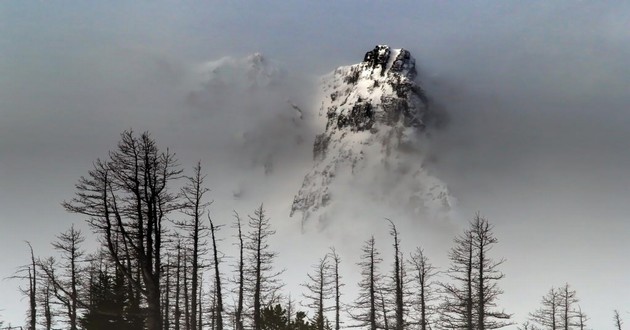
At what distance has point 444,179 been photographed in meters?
175

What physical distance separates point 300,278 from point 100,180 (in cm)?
12829

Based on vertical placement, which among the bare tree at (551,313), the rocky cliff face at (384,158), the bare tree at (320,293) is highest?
the rocky cliff face at (384,158)

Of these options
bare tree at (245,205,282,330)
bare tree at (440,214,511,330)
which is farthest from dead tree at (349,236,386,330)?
bare tree at (245,205,282,330)

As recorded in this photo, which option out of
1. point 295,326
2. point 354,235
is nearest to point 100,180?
point 295,326

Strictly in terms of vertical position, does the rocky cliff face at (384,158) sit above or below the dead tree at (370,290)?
above

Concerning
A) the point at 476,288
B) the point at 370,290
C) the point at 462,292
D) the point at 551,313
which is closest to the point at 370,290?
the point at 370,290

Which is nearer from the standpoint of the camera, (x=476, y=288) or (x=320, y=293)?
(x=476, y=288)

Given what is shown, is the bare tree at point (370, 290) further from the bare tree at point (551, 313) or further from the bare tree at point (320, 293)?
the bare tree at point (551, 313)

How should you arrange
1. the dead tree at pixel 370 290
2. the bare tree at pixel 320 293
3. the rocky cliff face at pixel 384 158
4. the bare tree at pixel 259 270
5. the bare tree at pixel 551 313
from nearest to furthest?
1. the bare tree at pixel 320 293
2. the bare tree at pixel 259 270
3. the dead tree at pixel 370 290
4. the bare tree at pixel 551 313
5. the rocky cliff face at pixel 384 158

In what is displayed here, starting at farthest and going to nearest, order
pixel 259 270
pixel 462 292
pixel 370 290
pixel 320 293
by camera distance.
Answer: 1. pixel 320 293
2. pixel 370 290
3. pixel 462 292
4. pixel 259 270

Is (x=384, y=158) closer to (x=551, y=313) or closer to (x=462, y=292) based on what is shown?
(x=551, y=313)

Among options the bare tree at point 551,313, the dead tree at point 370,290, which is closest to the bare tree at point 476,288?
the dead tree at point 370,290

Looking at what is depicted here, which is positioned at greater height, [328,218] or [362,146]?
[362,146]

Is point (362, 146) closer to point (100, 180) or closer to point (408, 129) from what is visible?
point (408, 129)
